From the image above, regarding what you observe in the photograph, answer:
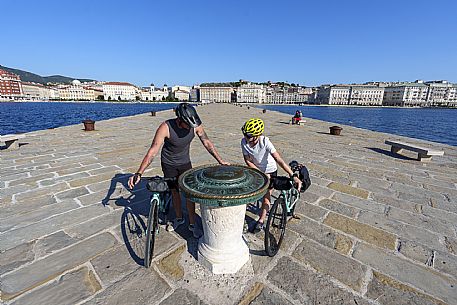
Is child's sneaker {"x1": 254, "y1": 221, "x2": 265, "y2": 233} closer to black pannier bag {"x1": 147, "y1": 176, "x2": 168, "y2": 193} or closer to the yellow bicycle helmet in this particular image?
the yellow bicycle helmet

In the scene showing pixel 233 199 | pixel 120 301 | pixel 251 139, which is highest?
pixel 251 139

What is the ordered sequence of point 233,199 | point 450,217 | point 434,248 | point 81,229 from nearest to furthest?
point 233,199 → point 434,248 → point 81,229 → point 450,217

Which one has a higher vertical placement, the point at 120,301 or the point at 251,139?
the point at 251,139

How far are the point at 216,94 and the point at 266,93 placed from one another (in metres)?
33.2

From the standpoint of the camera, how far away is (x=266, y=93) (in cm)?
14038

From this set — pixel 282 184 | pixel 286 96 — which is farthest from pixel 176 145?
pixel 286 96

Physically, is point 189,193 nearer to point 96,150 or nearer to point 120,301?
point 120,301

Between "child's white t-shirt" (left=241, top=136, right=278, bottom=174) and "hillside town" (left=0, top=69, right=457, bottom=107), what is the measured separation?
343 ft

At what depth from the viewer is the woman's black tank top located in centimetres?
227

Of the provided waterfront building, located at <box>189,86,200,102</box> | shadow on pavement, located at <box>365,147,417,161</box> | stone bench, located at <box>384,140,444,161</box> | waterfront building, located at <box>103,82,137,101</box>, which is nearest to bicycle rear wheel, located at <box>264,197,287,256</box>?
stone bench, located at <box>384,140,444,161</box>

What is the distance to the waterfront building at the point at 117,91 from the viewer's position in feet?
431

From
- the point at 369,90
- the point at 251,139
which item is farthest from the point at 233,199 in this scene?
the point at 369,90

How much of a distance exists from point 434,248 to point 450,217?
3.45 feet

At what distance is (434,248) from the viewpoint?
7.60 ft
